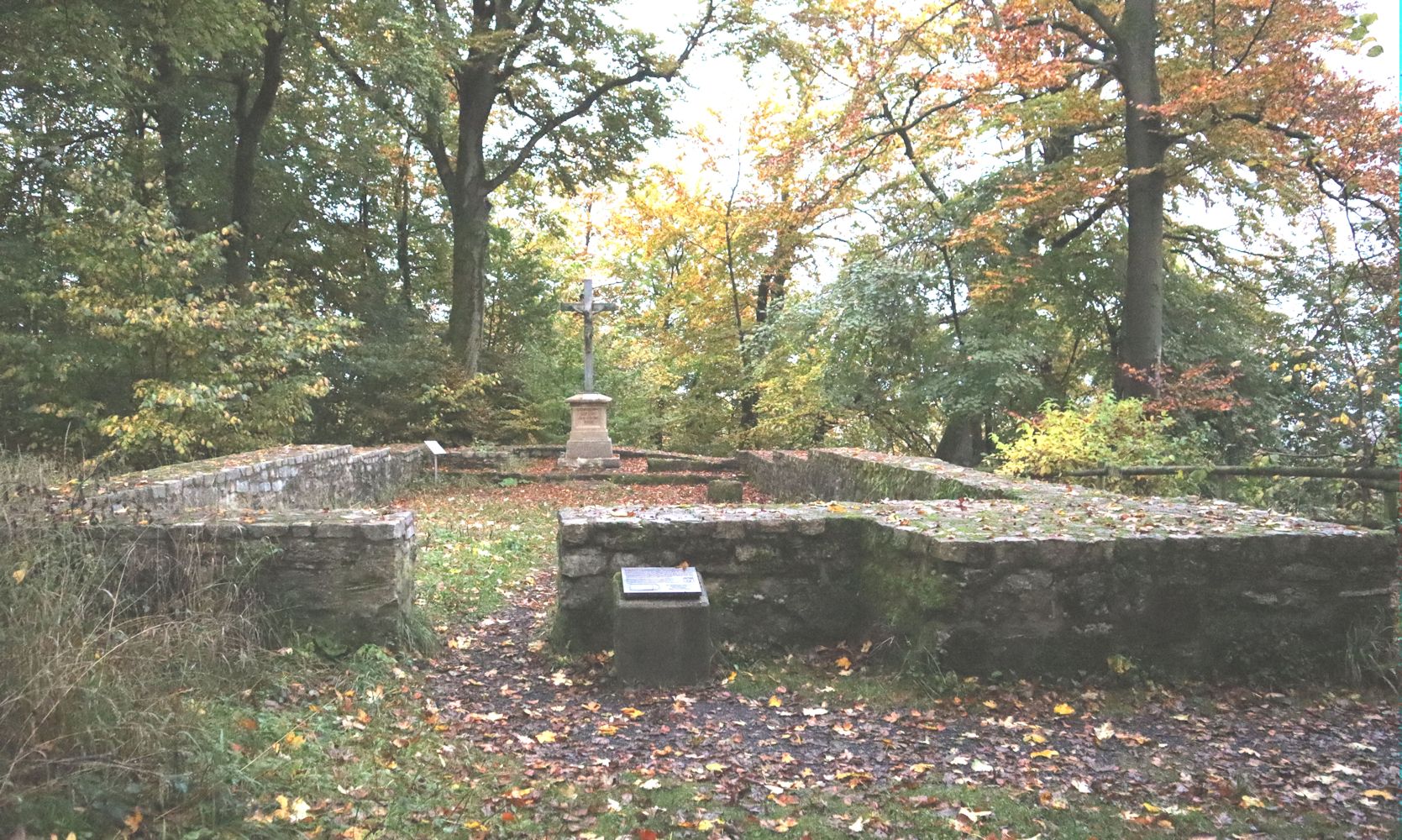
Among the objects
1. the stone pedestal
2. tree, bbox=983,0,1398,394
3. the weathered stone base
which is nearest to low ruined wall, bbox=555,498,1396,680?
tree, bbox=983,0,1398,394

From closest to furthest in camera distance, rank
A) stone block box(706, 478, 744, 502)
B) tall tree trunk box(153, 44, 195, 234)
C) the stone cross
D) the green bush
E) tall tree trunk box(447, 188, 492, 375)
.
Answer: the green bush < stone block box(706, 478, 744, 502) < tall tree trunk box(153, 44, 195, 234) < the stone cross < tall tree trunk box(447, 188, 492, 375)

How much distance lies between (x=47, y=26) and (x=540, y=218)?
13799 mm

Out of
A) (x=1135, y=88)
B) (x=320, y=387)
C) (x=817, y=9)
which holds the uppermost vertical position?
(x=817, y=9)

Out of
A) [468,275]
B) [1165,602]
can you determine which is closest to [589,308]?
[468,275]

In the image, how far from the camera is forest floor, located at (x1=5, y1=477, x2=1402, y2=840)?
2750 mm

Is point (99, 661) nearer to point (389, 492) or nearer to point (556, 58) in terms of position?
point (389, 492)

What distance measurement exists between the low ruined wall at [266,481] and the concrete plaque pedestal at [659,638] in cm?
253

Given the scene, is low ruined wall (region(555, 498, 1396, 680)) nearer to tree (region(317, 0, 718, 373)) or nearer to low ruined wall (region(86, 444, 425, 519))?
low ruined wall (region(86, 444, 425, 519))

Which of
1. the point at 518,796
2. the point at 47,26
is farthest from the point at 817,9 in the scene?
the point at 518,796

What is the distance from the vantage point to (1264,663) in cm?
Answer: 412

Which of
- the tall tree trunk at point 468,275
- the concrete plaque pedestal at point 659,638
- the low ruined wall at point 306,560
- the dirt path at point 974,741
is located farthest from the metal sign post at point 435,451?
the concrete plaque pedestal at point 659,638

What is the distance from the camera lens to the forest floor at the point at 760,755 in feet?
9.02

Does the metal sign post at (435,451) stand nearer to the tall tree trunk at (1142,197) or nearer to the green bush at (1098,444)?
the green bush at (1098,444)

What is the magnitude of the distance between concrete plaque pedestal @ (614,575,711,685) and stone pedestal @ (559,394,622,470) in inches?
443
